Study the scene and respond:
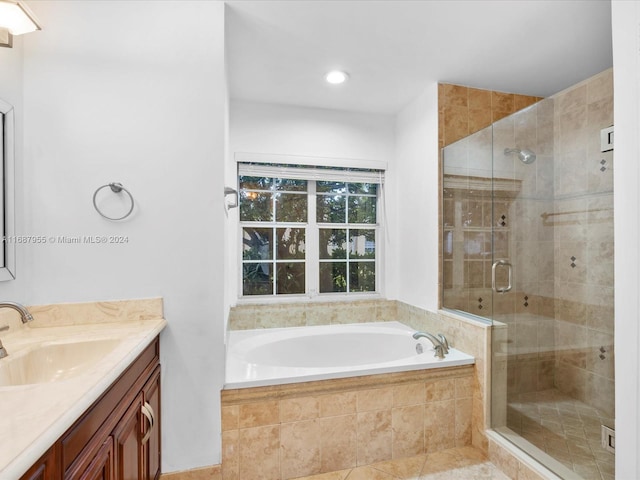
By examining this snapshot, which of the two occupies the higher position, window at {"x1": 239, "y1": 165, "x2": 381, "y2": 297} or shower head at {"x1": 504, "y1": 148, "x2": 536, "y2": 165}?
shower head at {"x1": 504, "y1": 148, "x2": 536, "y2": 165}

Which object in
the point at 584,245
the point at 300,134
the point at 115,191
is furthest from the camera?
the point at 300,134

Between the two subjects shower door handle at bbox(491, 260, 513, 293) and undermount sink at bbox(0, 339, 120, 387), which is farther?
shower door handle at bbox(491, 260, 513, 293)

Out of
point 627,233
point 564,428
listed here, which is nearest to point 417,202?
point 627,233

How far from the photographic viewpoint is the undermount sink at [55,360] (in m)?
1.18

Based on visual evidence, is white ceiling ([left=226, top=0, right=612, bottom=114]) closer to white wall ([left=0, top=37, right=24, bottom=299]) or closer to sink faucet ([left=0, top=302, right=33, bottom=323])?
white wall ([left=0, top=37, right=24, bottom=299])

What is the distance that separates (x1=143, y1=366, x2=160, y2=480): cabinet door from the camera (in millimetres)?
1443

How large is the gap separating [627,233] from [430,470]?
1.57 m

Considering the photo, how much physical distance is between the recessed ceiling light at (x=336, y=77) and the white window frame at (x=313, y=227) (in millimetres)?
764

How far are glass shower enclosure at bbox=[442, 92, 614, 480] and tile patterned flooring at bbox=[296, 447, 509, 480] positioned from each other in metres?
0.23

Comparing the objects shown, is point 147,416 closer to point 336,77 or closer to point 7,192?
point 7,192

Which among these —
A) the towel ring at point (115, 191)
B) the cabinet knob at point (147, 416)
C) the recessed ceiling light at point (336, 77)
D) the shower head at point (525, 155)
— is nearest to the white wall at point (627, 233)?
the shower head at point (525, 155)

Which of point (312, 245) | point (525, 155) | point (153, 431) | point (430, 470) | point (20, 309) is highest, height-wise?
point (525, 155)

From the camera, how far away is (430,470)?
1.90 m

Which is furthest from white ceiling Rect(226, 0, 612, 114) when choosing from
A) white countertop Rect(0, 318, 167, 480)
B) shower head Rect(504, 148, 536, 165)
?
white countertop Rect(0, 318, 167, 480)
